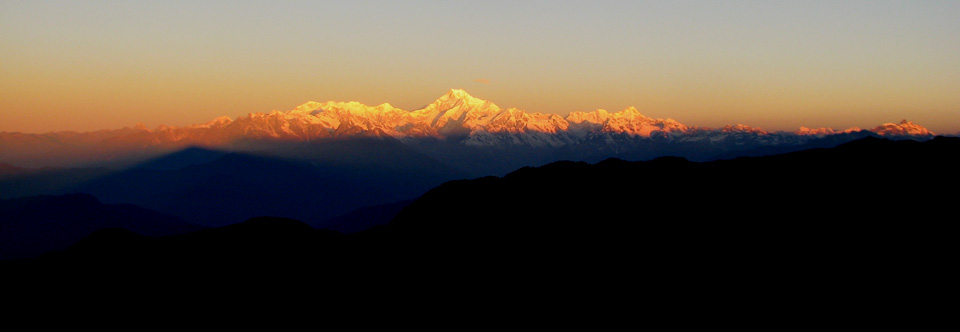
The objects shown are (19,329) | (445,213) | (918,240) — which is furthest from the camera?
(445,213)

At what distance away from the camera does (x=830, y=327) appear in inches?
2675

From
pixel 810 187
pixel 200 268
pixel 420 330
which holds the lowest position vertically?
pixel 420 330

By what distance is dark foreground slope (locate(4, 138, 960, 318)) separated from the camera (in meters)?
77.8

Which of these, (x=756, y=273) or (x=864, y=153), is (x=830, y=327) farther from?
(x=864, y=153)

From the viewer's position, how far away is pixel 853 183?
103000 mm

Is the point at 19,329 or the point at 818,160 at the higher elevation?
the point at 818,160

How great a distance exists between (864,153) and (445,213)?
2611 inches

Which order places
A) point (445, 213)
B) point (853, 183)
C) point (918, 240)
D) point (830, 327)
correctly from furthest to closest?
point (445, 213), point (853, 183), point (918, 240), point (830, 327)

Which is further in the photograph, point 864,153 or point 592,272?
point 864,153

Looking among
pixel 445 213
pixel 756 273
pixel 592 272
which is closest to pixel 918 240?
pixel 756 273

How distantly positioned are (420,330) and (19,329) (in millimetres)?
41405

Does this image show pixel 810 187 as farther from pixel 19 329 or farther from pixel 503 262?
pixel 19 329

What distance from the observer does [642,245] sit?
91250mm

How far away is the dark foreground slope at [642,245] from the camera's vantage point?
7781 centimetres
